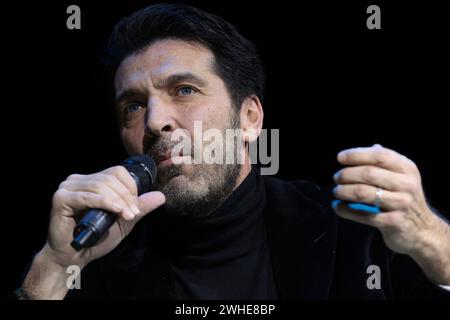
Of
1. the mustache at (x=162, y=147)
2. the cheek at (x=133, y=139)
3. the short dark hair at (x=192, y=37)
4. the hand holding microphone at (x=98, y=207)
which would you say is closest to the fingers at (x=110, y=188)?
the hand holding microphone at (x=98, y=207)

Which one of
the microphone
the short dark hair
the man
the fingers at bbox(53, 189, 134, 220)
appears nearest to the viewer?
the microphone

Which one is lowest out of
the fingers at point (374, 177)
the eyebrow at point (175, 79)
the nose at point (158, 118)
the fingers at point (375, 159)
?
the fingers at point (374, 177)

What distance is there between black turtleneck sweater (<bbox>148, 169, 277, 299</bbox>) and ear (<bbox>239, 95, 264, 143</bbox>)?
12.6 inches

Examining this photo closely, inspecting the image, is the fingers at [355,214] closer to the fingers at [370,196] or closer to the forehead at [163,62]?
the fingers at [370,196]

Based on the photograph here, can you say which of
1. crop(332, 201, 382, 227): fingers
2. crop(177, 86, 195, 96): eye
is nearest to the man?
crop(177, 86, 195, 96): eye

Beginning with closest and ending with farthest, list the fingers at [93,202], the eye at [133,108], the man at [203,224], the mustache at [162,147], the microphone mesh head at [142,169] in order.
Result: the fingers at [93,202]
the microphone mesh head at [142,169]
the man at [203,224]
the mustache at [162,147]
the eye at [133,108]

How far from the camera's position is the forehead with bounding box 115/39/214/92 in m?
1.94

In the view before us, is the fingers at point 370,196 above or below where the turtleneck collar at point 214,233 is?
above

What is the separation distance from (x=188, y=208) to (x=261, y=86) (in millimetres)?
860

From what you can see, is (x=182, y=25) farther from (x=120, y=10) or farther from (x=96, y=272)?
(x=96, y=272)

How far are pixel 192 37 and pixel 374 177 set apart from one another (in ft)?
3.88

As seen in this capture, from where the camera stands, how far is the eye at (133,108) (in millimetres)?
1995

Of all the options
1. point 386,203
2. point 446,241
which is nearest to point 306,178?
point 446,241

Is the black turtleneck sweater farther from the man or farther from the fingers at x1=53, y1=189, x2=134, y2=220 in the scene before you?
the fingers at x1=53, y1=189, x2=134, y2=220
